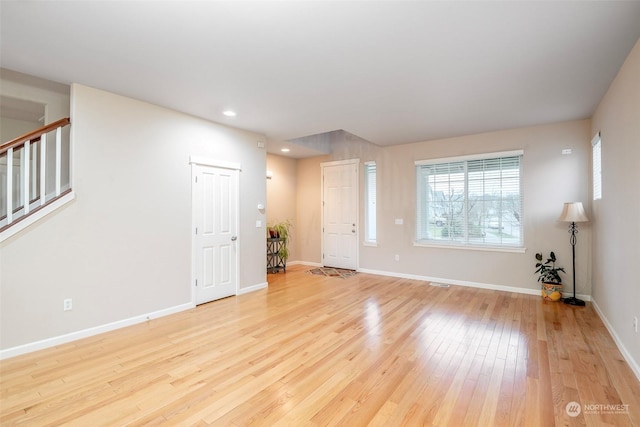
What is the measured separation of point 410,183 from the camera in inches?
235

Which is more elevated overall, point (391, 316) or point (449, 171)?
point (449, 171)

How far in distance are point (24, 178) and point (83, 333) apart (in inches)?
66.6

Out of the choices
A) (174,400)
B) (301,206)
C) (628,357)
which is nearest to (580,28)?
(628,357)

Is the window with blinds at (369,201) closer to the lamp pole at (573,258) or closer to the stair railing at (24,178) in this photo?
the lamp pole at (573,258)

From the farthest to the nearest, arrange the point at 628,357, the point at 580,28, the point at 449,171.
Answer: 1. the point at 449,171
2. the point at 628,357
3. the point at 580,28

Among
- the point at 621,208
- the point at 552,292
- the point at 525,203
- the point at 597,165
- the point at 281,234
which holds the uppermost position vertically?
the point at 597,165

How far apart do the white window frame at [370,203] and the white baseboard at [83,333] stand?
3.96m

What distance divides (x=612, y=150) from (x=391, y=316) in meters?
3.06

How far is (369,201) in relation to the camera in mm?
6648

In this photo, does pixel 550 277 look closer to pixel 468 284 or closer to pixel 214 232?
pixel 468 284

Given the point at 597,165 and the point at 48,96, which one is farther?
the point at 597,165

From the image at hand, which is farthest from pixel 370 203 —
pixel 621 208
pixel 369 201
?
pixel 621 208

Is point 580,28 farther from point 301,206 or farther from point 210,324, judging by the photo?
point 301,206

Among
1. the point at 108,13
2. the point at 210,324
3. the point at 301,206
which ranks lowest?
the point at 210,324
